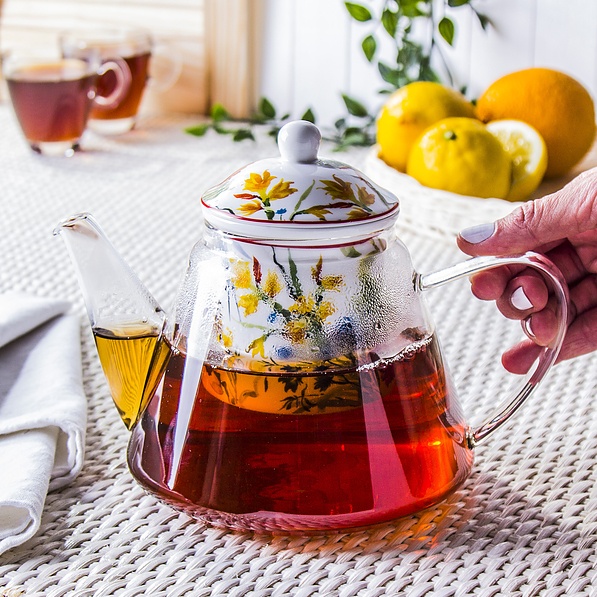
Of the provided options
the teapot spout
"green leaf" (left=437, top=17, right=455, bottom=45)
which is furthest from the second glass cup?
the teapot spout

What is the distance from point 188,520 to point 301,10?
3.77ft

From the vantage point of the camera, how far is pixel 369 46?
1332 millimetres

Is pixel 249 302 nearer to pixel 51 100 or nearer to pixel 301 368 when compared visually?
pixel 301 368

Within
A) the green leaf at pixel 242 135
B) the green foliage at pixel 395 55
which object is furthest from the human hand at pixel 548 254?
the green leaf at pixel 242 135

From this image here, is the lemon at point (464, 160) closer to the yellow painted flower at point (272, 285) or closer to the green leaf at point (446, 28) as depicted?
the green leaf at point (446, 28)

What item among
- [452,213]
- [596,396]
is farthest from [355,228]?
[452,213]

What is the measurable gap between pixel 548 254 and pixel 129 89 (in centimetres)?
92

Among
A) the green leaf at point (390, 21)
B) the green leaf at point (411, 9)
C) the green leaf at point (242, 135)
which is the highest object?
the green leaf at point (411, 9)

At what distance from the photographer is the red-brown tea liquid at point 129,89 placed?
1.43 m

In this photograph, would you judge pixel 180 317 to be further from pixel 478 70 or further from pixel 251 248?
pixel 478 70

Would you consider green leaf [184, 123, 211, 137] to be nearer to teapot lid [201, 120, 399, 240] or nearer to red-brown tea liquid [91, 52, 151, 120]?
red-brown tea liquid [91, 52, 151, 120]

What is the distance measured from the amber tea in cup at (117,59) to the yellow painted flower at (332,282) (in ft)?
3.30

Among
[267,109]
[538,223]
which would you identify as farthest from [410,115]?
[538,223]

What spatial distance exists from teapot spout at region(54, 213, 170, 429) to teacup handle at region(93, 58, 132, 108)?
0.90 meters
